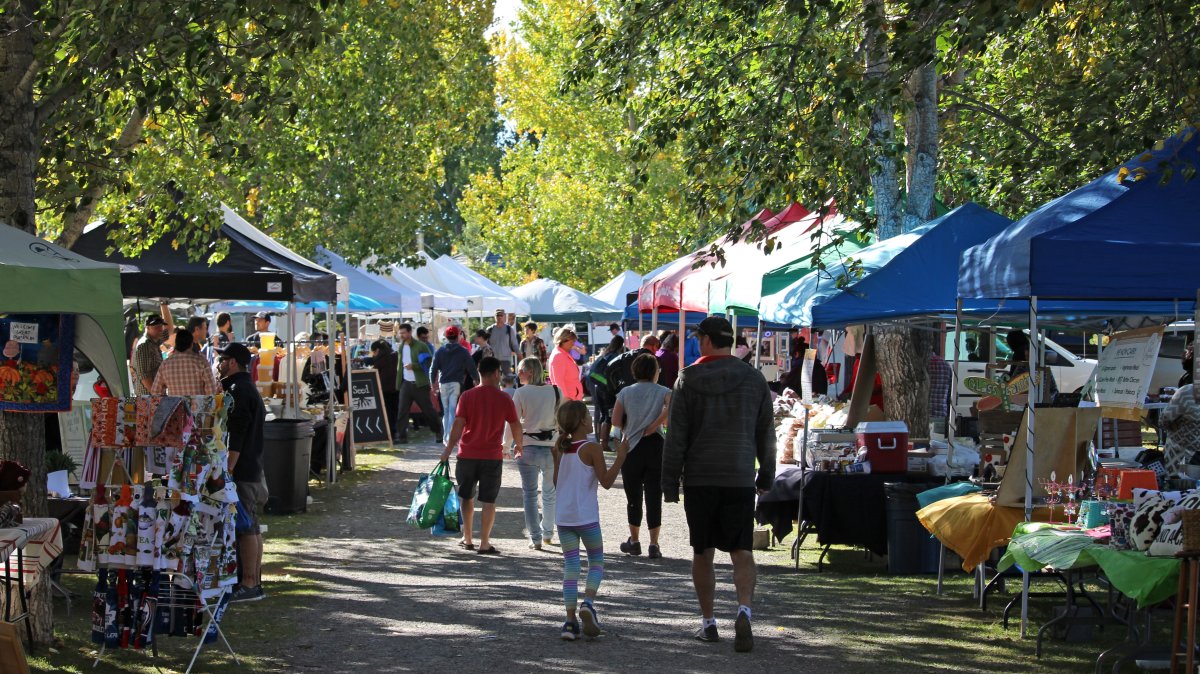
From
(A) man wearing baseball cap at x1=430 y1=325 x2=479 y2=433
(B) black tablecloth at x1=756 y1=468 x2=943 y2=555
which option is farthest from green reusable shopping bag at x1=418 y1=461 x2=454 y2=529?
(A) man wearing baseball cap at x1=430 y1=325 x2=479 y2=433

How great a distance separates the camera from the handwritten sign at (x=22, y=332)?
26.4 ft

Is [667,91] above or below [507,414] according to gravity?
above

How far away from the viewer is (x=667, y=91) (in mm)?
12164

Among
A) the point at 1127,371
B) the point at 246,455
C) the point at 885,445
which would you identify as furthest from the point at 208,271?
the point at 1127,371

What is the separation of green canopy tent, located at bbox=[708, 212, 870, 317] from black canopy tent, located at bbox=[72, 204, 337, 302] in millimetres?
4767

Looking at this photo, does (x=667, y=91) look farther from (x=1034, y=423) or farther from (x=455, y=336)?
(x=455, y=336)

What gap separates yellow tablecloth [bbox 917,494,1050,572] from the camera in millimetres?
8688

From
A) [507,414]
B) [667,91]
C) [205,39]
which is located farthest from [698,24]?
[205,39]

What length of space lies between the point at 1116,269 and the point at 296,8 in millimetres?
5264

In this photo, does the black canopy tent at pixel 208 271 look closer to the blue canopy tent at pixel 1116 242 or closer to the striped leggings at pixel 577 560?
the striped leggings at pixel 577 560

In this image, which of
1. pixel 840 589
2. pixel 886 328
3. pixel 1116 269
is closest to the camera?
pixel 1116 269

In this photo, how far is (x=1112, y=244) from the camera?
26.4 feet

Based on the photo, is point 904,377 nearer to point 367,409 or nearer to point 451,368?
point 451,368

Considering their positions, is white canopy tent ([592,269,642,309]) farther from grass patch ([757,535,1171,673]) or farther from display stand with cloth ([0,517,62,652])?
display stand with cloth ([0,517,62,652])
